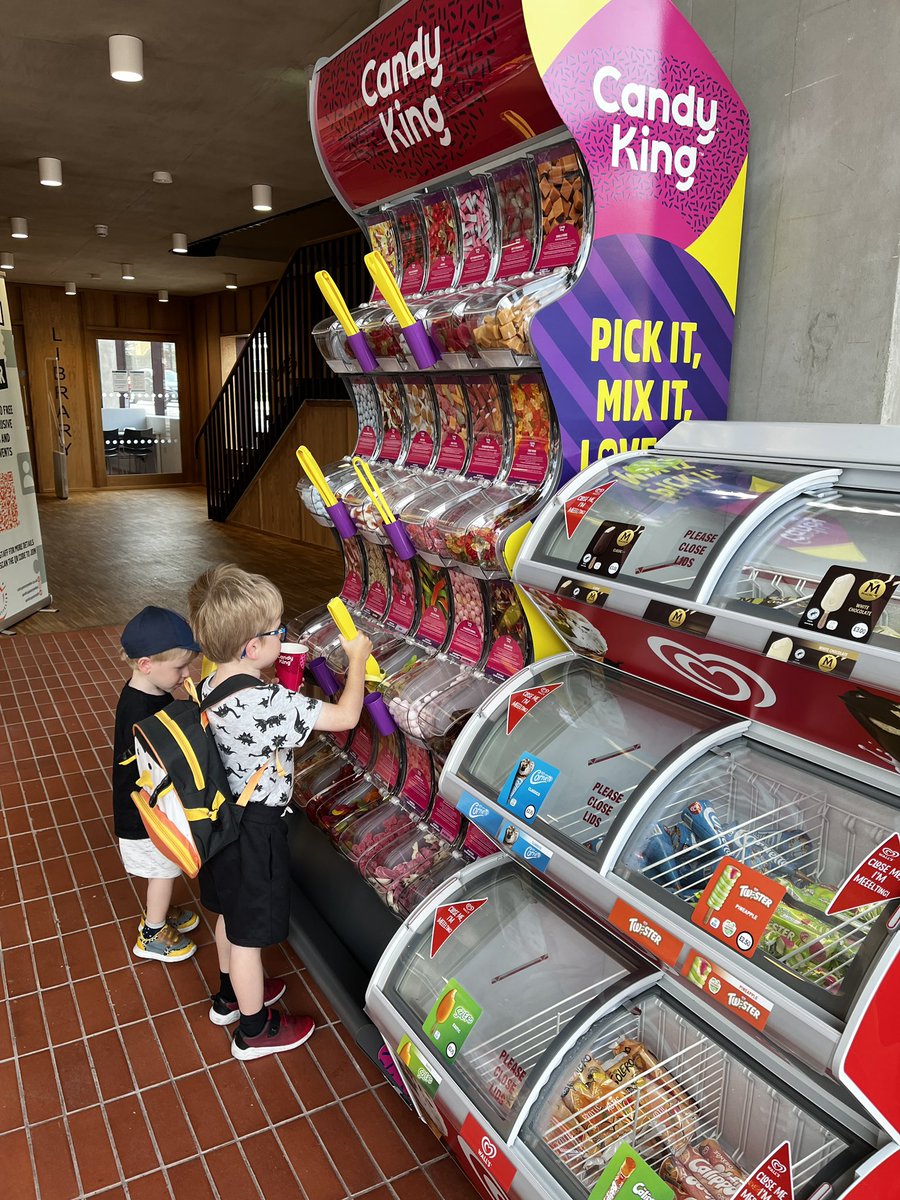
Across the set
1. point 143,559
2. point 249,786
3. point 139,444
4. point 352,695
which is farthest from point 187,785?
point 139,444

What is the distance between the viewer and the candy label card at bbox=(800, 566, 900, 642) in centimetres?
119

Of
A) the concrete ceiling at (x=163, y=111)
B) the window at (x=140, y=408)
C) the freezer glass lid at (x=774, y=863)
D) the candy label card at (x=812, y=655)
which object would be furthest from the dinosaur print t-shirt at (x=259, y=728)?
the window at (x=140, y=408)

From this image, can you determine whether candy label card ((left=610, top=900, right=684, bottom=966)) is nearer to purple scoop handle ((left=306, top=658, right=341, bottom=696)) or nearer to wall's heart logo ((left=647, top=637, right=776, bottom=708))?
wall's heart logo ((left=647, top=637, right=776, bottom=708))

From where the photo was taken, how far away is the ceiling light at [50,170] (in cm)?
677

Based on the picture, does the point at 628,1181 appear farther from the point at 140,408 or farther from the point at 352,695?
the point at 140,408

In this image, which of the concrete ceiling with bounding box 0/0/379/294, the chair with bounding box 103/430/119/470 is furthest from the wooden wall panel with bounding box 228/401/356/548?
the chair with bounding box 103/430/119/470

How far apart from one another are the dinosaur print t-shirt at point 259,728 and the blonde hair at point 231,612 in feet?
0.37

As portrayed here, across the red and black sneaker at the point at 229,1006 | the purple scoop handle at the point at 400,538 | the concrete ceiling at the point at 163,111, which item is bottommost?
the red and black sneaker at the point at 229,1006

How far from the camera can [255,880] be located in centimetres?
218

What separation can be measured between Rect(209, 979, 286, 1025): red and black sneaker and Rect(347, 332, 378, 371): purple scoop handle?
1803 millimetres

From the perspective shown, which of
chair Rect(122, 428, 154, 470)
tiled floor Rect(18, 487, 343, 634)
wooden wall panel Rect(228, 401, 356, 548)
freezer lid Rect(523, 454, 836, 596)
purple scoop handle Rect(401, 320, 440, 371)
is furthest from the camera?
chair Rect(122, 428, 154, 470)

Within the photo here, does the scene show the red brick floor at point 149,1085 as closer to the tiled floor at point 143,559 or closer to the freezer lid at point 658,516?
the freezer lid at point 658,516

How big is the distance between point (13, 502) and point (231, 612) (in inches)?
195

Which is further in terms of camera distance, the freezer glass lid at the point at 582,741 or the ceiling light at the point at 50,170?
the ceiling light at the point at 50,170
